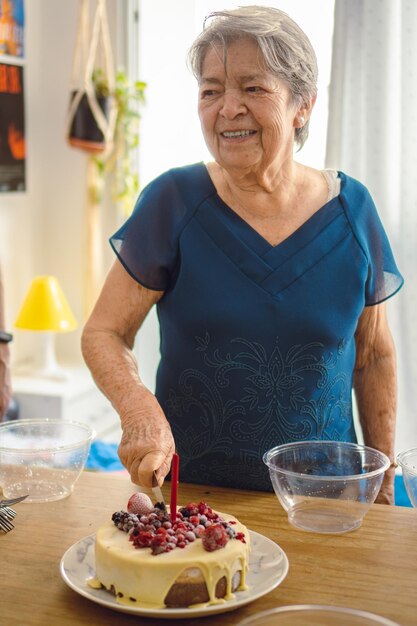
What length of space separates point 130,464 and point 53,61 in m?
3.22

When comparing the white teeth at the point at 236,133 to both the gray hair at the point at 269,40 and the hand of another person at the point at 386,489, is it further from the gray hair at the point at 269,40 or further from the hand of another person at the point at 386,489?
the hand of another person at the point at 386,489

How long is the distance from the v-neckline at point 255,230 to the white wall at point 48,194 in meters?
2.48

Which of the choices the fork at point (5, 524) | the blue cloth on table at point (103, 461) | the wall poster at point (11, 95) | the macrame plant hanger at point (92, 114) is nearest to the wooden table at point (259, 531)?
the fork at point (5, 524)

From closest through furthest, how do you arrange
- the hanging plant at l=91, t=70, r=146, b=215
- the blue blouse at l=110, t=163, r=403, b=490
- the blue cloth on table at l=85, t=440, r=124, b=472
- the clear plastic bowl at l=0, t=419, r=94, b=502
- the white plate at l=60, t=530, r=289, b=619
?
the white plate at l=60, t=530, r=289, b=619 < the clear plastic bowl at l=0, t=419, r=94, b=502 < the blue blouse at l=110, t=163, r=403, b=490 < the blue cloth on table at l=85, t=440, r=124, b=472 < the hanging plant at l=91, t=70, r=146, b=215

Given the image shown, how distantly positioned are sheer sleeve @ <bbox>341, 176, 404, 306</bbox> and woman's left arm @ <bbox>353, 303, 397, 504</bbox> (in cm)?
4

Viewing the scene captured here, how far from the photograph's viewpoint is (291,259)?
62.4 inches

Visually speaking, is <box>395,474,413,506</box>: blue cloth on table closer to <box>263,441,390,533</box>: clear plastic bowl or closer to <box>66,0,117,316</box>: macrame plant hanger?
<box>263,441,390,533</box>: clear plastic bowl

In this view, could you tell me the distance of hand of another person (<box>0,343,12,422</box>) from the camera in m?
2.03

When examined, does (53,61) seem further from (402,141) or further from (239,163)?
(239,163)

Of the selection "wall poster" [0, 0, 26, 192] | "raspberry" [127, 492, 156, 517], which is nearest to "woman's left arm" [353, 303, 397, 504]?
"raspberry" [127, 492, 156, 517]

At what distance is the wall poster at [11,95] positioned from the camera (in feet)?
12.5

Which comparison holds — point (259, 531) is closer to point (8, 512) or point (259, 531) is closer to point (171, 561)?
point (171, 561)

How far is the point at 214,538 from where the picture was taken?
109cm

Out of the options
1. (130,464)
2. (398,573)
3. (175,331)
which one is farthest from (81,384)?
(398,573)
